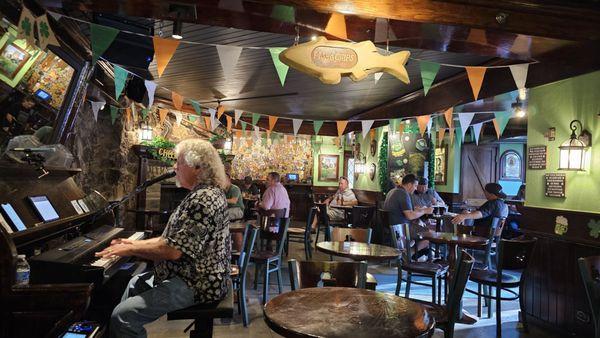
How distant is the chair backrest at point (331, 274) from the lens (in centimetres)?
267

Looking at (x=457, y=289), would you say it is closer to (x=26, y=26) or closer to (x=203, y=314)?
(x=203, y=314)

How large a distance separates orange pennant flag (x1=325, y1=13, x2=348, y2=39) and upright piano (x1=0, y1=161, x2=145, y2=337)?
2.35 meters

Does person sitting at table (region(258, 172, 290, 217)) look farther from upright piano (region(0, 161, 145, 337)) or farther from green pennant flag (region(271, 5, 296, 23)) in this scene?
green pennant flag (region(271, 5, 296, 23))

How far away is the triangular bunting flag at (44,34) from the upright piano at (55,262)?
3.05 ft

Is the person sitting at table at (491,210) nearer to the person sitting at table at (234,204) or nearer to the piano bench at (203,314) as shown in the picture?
the person sitting at table at (234,204)

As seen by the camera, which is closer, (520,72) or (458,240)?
(520,72)

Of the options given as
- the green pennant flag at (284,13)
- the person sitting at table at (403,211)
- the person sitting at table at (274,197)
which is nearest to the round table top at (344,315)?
the green pennant flag at (284,13)

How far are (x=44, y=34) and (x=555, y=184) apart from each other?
480cm

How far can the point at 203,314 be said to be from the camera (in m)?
2.44

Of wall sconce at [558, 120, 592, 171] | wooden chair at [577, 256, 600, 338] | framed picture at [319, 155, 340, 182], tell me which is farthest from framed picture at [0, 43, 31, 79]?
framed picture at [319, 155, 340, 182]

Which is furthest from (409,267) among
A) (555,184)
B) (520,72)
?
(520,72)

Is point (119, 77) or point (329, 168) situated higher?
Answer: point (119, 77)

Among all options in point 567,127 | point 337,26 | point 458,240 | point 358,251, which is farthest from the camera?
point 458,240

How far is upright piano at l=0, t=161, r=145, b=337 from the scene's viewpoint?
1.94 meters
